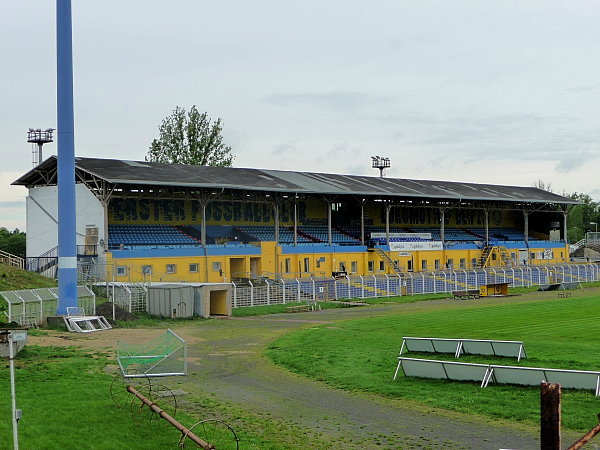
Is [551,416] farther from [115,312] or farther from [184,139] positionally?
[184,139]

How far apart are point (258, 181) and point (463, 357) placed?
40343 mm

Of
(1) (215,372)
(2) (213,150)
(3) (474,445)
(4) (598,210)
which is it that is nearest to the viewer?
(3) (474,445)

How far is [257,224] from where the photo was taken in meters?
65.6

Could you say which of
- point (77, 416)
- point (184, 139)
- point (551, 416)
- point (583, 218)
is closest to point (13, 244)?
point (184, 139)

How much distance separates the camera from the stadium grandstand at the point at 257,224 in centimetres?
5219

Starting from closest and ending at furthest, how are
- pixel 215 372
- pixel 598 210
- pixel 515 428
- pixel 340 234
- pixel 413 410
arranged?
pixel 515 428, pixel 413 410, pixel 215 372, pixel 340 234, pixel 598 210

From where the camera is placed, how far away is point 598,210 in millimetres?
149000

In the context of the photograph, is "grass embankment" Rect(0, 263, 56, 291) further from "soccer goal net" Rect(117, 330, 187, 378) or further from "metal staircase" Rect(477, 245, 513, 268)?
"metal staircase" Rect(477, 245, 513, 268)

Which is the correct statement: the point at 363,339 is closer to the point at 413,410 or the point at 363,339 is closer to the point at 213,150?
the point at 413,410

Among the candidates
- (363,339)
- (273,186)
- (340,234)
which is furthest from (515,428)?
(340,234)

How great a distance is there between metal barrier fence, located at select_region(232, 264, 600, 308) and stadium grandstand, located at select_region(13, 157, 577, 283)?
3.77 metres

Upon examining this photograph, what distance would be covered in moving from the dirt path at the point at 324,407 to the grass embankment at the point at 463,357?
72 cm

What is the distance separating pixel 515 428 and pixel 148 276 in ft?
125

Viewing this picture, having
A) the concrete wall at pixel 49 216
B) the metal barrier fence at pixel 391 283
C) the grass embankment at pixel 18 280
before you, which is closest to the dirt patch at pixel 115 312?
the grass embankment at pixel 18 280
